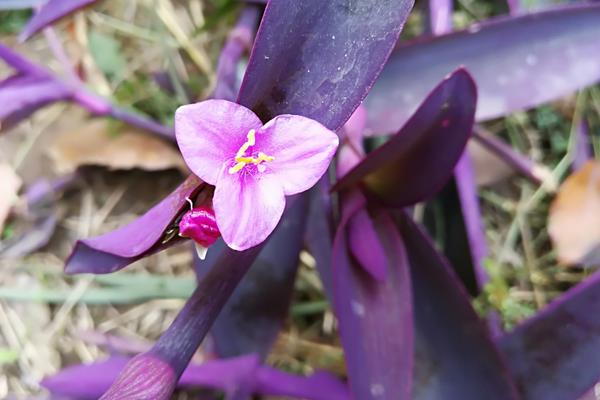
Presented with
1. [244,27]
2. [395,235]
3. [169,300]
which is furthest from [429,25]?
[169,300]

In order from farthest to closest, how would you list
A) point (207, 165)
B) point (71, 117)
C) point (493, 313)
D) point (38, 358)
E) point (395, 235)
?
point (71, 117), point (38, 358), point (493, 313), point (395, 235), point (207, 165)

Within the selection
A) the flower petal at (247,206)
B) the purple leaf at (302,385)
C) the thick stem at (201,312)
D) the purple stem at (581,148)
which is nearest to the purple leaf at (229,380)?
the purple leaf at (302,385)

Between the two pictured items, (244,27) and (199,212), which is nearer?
(199,212)

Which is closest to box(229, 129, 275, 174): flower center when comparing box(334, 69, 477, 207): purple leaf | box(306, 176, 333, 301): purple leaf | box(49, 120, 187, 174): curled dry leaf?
box(334, 69, 477, 207): purple leaf

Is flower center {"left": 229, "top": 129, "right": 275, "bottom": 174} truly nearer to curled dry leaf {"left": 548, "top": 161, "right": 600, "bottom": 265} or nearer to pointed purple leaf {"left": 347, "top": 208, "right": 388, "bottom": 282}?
pointed purple leaf {"left": 347, "top": 208, "right": 388, "bottom": 282}

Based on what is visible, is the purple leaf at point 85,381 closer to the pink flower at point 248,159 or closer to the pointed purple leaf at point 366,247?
the pointed purple leaf at point 366,247

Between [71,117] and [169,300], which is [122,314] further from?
[71,117]

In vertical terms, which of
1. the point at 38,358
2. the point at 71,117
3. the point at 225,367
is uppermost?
the point at 71,117
